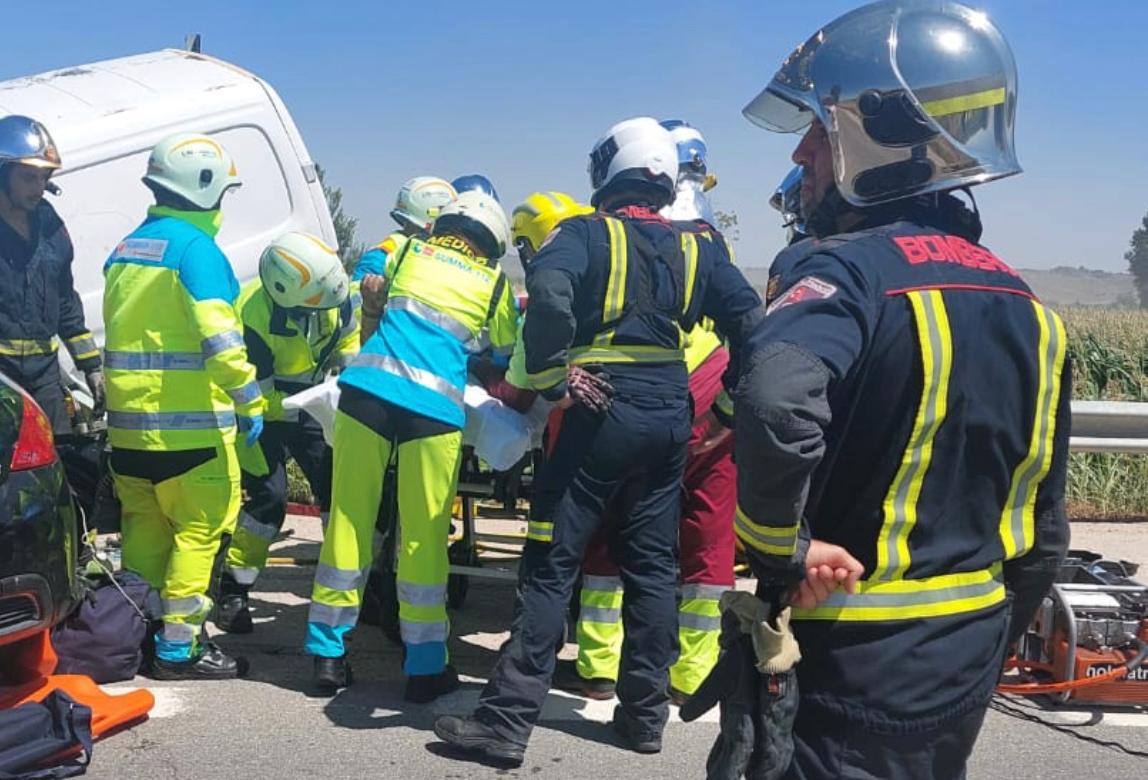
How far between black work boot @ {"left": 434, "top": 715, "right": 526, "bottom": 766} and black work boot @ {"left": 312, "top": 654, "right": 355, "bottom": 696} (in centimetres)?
66

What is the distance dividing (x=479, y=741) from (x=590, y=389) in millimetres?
1270

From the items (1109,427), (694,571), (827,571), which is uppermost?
(827,571)

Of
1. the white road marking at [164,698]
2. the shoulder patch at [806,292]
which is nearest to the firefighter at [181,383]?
the white road marking at [164,698]

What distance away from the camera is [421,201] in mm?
6871


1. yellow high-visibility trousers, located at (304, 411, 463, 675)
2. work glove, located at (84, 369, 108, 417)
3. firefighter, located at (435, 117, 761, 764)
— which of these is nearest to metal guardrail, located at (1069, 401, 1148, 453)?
firefighter, located at (435, 117, 761, 764)

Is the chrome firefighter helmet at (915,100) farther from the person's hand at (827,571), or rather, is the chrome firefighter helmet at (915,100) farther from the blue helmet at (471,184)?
the blue helmet at (471,184)

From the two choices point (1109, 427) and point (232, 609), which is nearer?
point (232, 609)

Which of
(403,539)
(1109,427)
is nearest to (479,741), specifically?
(403,539)

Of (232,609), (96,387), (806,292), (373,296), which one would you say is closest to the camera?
(806,292)

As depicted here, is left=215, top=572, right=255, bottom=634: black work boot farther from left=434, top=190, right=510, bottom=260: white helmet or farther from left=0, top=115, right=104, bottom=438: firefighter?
left=434, top=190, right=510, bottom=260: white helmet

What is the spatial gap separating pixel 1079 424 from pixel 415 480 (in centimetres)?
452

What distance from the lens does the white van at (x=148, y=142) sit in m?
6.56

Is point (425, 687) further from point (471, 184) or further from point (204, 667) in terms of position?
point (471, 184)

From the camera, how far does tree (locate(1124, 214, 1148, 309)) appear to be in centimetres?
9662
